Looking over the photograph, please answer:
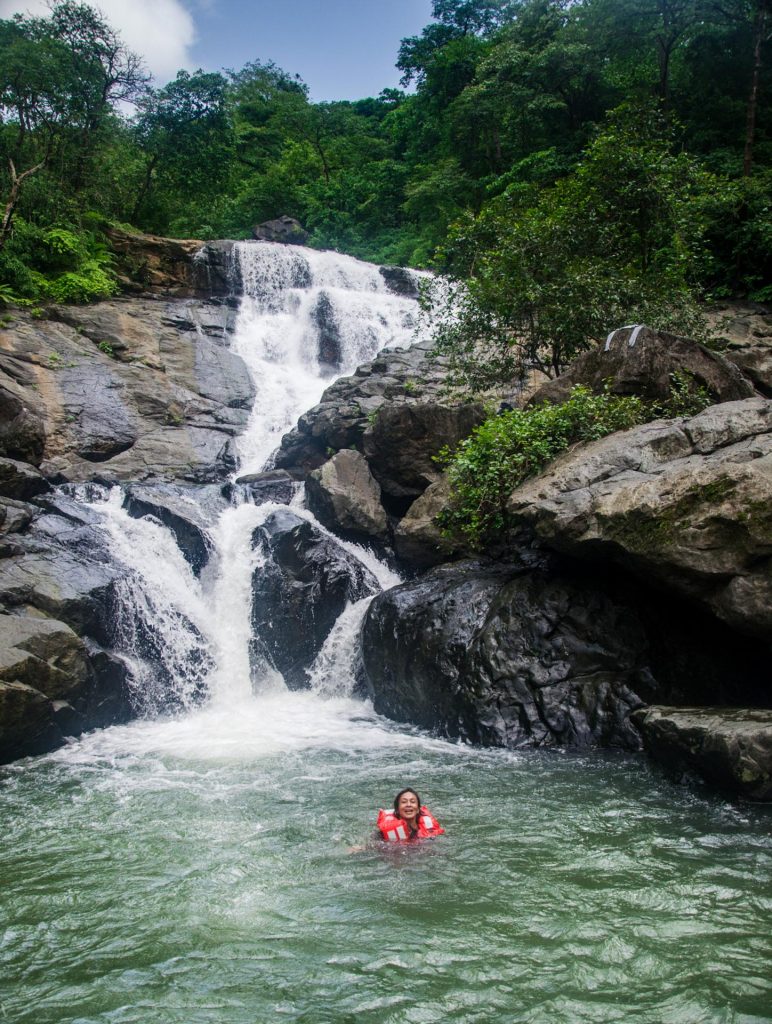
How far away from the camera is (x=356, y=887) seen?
226 inches

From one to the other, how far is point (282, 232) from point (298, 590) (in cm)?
2713

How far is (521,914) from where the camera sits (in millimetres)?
5176

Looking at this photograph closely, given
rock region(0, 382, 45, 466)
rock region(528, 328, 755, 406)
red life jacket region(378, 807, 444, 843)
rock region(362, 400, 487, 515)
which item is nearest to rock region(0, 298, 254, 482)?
rock region(0, 382, 45, 466)

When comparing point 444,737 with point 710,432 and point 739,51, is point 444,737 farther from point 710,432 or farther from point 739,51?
point 739,51

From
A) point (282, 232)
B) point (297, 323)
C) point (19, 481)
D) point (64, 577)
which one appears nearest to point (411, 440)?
point (64, 577)

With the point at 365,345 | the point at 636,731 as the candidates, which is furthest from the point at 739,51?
the point at 636,731

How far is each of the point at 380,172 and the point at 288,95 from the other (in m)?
16.5

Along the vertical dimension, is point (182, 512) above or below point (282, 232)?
below

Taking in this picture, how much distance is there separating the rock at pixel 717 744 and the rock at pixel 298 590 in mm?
6687

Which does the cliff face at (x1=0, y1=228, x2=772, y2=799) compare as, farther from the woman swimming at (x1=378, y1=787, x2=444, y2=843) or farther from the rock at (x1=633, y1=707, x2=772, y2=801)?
the woman swimming at (x1=378, y1=787, x2=444, y2=843)

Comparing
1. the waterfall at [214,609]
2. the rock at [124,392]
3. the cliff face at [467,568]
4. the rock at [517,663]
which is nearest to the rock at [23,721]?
the cliff face at [467,568]

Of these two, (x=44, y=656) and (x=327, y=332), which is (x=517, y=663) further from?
(x=327, y=332)

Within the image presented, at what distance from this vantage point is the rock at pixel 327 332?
23844 mm

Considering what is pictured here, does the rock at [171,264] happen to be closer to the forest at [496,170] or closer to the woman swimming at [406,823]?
the forest at [496,170]
